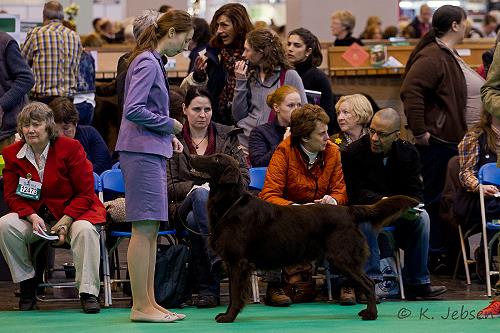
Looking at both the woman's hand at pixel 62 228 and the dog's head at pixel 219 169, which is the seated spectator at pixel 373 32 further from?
the dog's head at pixel 219 169

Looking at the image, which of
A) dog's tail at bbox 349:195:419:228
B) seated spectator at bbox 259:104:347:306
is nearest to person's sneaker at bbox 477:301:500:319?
dog's tail at bbox 349:195:419:228

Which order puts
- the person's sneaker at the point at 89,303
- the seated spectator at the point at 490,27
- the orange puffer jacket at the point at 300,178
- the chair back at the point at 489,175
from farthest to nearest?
the seated spectator at the point at 490,27 < the chair back at the point at 489,175 < the orange puffer jacket at the point at 300,178 < the person's sneaker at the point at 89,303

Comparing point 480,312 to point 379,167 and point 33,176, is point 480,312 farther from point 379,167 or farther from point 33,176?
point 33,176

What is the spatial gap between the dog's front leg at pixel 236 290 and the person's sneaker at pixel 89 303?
29.8 inches

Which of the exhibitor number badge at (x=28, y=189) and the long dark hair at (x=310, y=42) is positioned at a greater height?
the long dark hair at (x=310, y=42)

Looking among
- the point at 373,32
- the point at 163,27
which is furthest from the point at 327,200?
the point at 373,32

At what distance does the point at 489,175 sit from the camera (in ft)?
23.4

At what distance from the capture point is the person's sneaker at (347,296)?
654 centimetres

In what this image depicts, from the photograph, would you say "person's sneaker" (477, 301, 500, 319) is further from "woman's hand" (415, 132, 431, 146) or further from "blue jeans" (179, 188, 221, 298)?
"woman's hand" (415, 132, 431, 146)

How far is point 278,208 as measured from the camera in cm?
606

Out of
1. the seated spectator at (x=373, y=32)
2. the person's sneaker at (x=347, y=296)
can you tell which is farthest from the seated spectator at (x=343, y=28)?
the person's sneaker at (x=347, y=296)

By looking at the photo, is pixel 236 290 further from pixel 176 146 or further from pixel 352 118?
pixel 352 118

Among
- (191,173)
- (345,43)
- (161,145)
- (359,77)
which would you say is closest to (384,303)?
(191,173)

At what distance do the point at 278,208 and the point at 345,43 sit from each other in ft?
19.3
